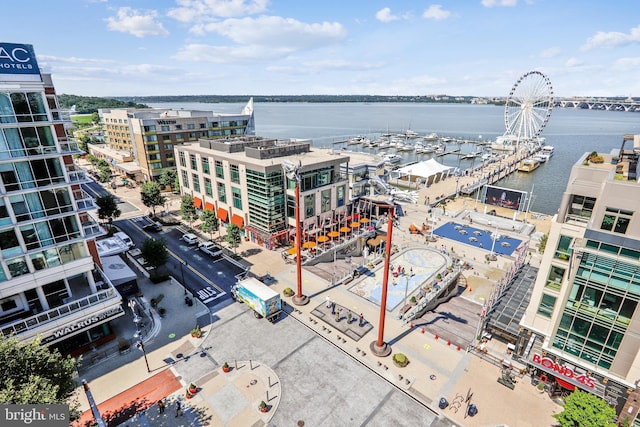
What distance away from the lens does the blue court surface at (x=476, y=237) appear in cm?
6700

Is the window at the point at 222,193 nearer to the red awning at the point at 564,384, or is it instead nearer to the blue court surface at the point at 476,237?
the blue court surface at the point at 476,237

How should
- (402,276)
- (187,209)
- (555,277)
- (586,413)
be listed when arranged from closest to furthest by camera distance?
1. (586,413)
2. (555,277)
3. (402,276)
4. (187,209)

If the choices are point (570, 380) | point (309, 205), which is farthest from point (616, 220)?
point (309, 205)

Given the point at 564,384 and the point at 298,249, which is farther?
the point at 298,249

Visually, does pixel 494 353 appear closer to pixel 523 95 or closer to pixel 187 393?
pixel 187 393

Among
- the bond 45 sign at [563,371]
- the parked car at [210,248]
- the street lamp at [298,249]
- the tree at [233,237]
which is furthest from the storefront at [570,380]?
the parked car at [210,248]

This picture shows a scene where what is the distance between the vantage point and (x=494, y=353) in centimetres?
3603

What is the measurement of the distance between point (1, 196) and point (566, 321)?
2084 inches

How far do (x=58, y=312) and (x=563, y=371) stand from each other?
49.3 m

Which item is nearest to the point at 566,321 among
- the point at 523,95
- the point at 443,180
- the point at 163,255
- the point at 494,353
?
the point at 494,353

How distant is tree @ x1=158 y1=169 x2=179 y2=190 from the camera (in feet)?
312

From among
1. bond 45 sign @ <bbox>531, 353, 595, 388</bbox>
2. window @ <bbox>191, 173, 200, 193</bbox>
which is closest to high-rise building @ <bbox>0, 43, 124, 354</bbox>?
window @ <bbox>191, 173, 200, 193</bbox>

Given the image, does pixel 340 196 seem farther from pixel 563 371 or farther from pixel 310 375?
pixel 563 371

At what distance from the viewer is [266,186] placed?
56531mm
